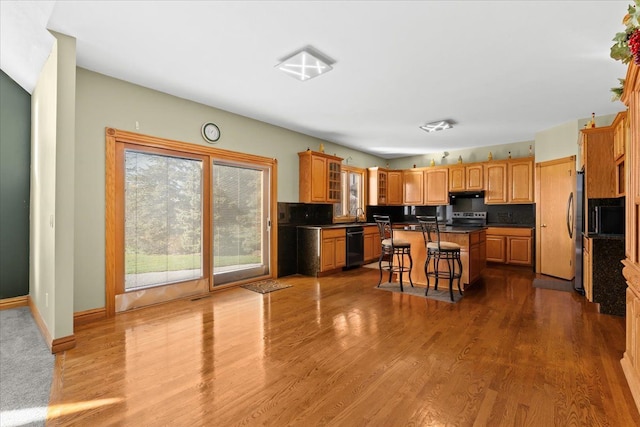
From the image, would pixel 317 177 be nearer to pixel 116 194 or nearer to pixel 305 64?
pixel 305 64

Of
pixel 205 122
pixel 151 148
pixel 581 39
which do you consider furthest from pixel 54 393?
pixel 581 39

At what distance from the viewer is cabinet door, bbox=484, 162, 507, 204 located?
6656mm

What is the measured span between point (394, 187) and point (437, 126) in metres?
2.88

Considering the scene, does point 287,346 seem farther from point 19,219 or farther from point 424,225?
point 19,219

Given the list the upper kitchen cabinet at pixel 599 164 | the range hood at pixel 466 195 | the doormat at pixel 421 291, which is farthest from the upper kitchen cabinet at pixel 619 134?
the range hood at pixel 466 195

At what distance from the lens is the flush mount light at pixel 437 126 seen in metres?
5.22

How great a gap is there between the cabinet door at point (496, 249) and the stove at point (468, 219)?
605 millimetres

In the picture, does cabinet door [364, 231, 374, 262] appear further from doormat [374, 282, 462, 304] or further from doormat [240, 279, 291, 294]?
doormat [240, 279, 291, 294]

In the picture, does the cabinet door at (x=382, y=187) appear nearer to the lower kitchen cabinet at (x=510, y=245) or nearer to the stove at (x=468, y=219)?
the stove at (x=468, y=219)

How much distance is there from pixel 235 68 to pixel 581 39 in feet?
10.8

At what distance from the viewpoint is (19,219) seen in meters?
4.00

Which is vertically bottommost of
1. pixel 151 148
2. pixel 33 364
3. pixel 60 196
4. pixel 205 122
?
pixel 33 364

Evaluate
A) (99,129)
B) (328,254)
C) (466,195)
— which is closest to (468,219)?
(466,195)

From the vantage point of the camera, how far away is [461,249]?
448 centimetres
